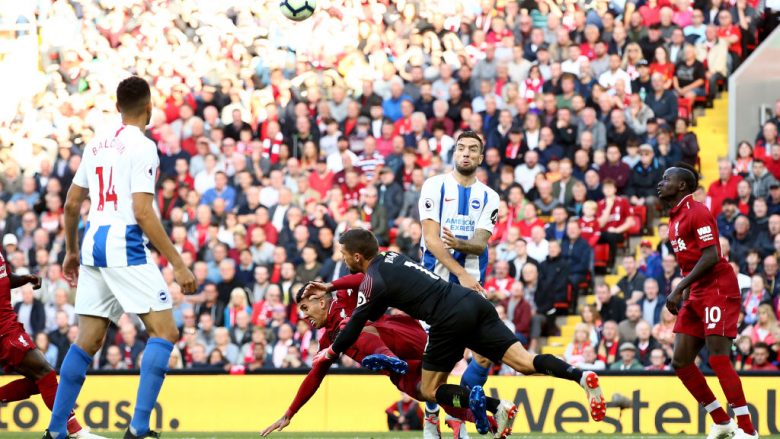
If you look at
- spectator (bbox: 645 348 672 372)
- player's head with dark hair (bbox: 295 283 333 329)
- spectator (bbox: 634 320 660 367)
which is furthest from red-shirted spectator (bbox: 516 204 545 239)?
player's head with dark hair (bbox: 295 283 333 329)

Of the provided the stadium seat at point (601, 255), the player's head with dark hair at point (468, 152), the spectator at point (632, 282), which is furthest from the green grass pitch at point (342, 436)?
the stadium seat at point (601, 255)

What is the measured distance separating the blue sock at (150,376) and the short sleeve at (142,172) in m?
1.00

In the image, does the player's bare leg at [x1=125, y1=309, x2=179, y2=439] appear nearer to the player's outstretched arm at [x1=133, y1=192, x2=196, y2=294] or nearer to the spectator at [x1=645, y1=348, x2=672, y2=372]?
the player's outstretched arm at [x1=133, y1=192, x2=196, y2=294]

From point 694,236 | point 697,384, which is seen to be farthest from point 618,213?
point 697,384

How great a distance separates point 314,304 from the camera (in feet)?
33.6

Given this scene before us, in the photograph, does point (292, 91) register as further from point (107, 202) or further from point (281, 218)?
point (107, 202)

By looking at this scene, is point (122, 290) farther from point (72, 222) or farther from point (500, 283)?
point (500, 283)

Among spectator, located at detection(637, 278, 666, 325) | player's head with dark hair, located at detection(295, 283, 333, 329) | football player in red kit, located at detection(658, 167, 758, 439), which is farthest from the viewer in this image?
spectator, located at detection(637, 278, 666, 325)

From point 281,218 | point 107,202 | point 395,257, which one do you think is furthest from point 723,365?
point 281,218

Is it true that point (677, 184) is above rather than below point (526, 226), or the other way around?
above

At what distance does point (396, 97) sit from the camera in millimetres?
20281

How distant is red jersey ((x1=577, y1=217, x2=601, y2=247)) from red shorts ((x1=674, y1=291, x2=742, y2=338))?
6.54 meters

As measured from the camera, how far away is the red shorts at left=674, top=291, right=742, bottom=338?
10531mm

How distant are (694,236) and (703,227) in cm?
12
